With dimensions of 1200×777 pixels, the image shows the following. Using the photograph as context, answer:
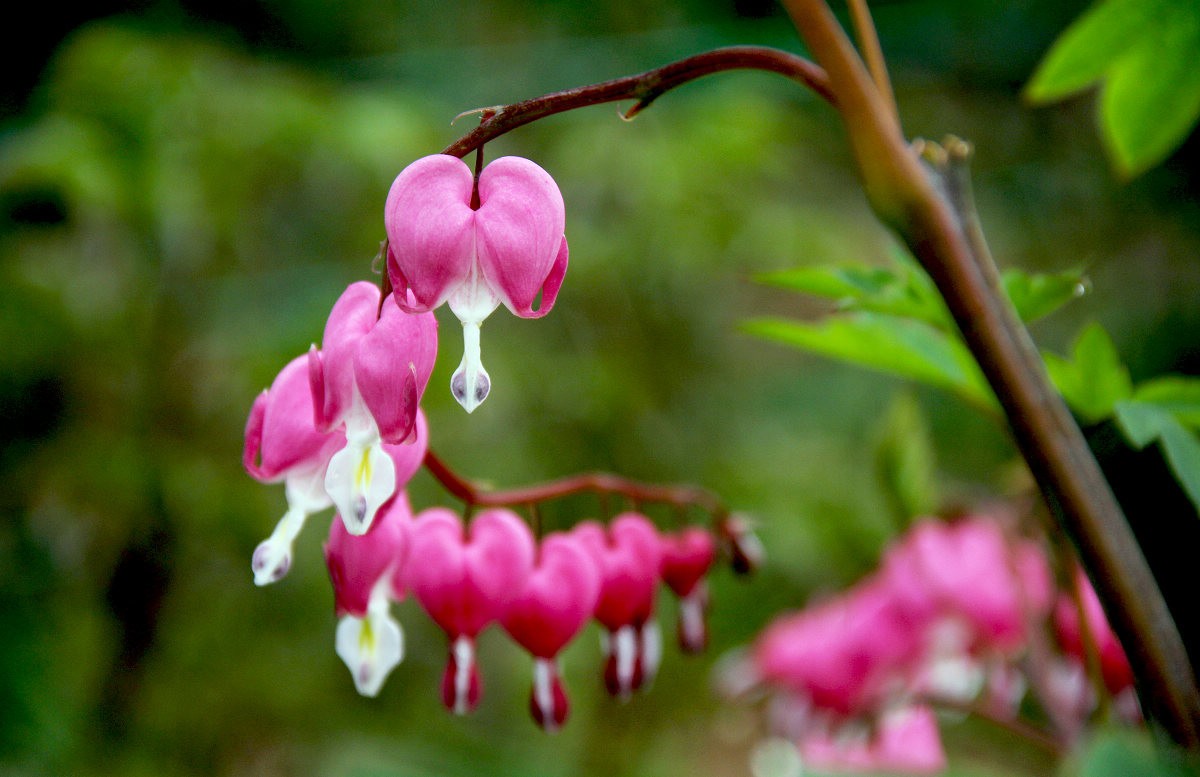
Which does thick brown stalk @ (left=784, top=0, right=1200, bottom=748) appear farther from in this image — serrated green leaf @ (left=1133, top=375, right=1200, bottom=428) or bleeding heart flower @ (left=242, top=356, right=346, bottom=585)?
bleeding heart flower @ (left=242, top=356, right=346, bottom=585)

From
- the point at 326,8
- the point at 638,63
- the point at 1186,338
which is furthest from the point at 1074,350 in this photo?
the point at 326,8

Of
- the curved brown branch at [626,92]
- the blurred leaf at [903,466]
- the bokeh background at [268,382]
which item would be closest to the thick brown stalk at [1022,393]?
the curved brown branch at [626,92]

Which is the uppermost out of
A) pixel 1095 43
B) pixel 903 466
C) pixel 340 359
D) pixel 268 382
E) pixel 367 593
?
pixel 1095 43

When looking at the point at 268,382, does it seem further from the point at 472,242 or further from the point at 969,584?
the point at 472,242

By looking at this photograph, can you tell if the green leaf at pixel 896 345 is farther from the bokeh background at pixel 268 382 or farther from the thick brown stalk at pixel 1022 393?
the bokeh background at pixel 268 382

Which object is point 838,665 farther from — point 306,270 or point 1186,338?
point 1186,338

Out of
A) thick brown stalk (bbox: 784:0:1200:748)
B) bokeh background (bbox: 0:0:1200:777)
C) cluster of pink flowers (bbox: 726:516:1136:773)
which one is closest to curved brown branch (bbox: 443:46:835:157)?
thick brown stalk (bbox: 784:0:1200:748)

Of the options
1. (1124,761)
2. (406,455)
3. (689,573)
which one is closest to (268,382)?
(689,573)
